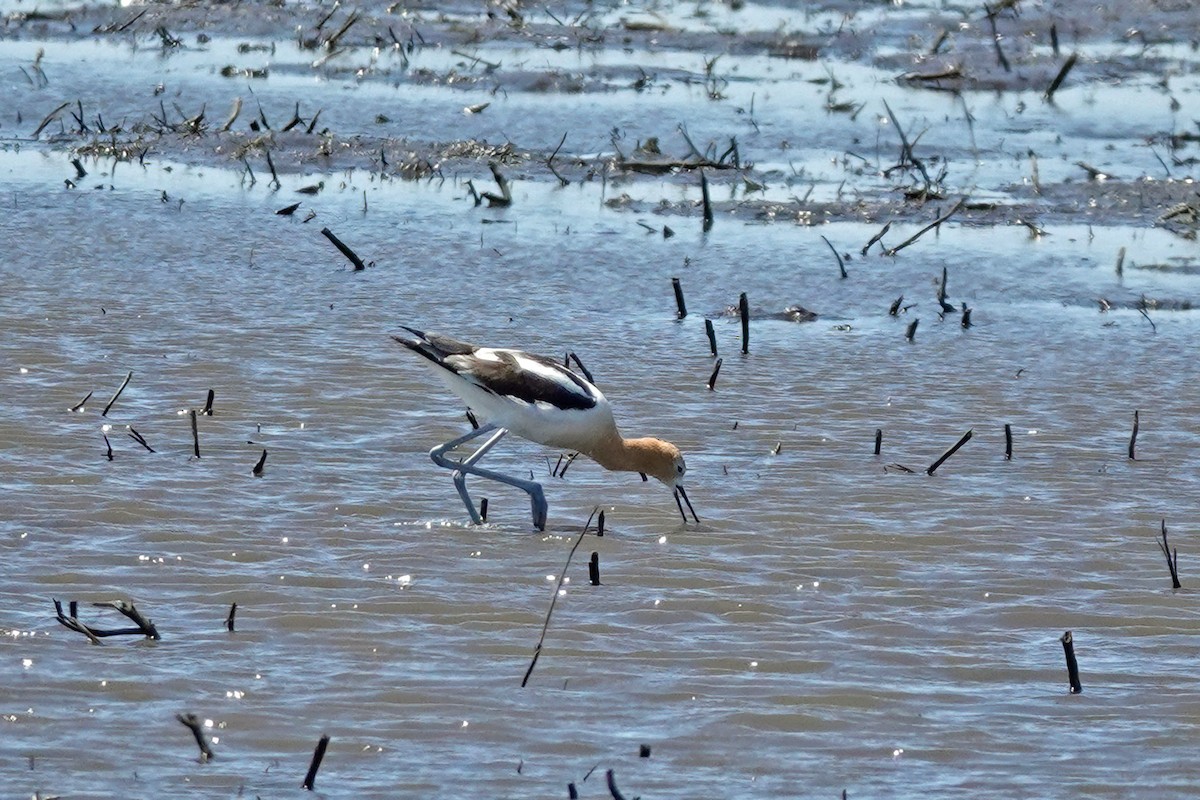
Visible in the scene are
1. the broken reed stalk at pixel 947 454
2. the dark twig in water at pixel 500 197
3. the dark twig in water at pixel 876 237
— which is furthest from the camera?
the dark twig in water at pixel 500 197

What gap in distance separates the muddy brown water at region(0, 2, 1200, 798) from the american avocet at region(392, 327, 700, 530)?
19cm

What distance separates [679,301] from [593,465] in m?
1.91

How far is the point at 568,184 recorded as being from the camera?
12.5 meters

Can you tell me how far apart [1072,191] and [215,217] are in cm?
518

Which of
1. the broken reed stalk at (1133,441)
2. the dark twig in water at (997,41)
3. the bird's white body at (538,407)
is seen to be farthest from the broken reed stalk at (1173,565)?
the dark twig in water at (997,41)

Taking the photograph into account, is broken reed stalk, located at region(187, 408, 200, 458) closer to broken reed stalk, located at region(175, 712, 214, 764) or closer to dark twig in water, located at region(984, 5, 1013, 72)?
broken reed stalk, located at region(175, 712, 214, 764)

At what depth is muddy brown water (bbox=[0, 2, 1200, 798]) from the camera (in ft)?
16.6

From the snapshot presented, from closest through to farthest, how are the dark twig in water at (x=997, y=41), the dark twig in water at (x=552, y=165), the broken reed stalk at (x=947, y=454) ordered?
the broken reed stalk at (x=947, y=454)
the dark twig in water at (x=552, y=165)
the dark twig in water at (x=997, y=41)

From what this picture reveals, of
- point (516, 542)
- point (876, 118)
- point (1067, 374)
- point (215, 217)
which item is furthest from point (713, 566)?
point (876, 118)

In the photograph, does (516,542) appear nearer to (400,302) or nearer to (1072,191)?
(400,302)

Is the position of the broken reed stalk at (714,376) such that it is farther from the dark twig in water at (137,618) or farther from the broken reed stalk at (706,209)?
the dark twig in water at (137,618)

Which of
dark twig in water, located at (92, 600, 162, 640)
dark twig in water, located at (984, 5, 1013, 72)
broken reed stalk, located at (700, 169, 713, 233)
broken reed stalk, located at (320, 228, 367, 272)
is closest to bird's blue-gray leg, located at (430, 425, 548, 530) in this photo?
dark twig in water, located at (92, 600, 162, 640)

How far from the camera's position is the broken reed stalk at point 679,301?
9562 mm

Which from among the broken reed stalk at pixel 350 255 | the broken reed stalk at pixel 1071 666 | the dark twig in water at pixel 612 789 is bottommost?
the broken reed stalk at pixel 350 255
